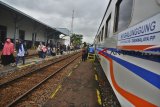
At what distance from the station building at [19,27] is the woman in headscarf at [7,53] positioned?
2826mm

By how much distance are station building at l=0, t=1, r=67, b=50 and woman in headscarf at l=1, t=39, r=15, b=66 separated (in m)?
2.83

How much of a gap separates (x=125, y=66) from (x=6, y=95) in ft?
15.6

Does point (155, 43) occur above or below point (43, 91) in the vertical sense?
above

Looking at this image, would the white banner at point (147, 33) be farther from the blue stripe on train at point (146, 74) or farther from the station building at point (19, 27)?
the station building at point (19, 27)

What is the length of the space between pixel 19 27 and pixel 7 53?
1046 centimetres

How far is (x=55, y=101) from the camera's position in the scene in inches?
281

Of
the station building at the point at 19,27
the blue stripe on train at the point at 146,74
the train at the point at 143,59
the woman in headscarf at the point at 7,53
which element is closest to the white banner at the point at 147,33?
the train at the point at 143,59

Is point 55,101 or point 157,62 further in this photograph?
point 55,101

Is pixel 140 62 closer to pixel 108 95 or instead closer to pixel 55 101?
pixel 55 101

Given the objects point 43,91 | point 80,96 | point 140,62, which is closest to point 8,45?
point 43,91

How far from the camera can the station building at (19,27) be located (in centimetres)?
1986

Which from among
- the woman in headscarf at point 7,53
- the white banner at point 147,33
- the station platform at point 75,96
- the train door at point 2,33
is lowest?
the station platform at point 75,96

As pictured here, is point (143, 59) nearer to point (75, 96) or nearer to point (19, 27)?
point (75, 96)

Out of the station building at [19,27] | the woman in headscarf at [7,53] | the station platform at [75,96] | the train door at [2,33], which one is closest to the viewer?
the station platform at [75,96]
